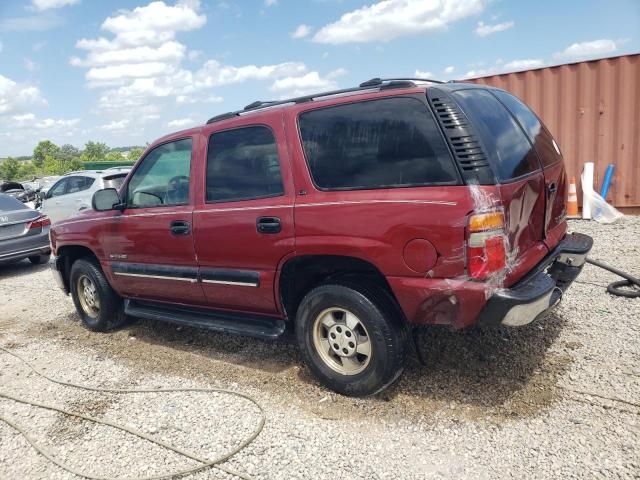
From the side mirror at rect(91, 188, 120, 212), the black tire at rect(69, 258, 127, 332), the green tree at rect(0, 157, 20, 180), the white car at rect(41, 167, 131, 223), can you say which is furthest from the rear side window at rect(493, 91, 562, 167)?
the green tree at rect(0, 157, 20, 180)

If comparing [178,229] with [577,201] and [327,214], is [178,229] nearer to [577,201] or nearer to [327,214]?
[327,214]

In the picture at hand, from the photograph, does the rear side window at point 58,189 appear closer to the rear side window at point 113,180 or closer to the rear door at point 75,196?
the rear door at point 75,196

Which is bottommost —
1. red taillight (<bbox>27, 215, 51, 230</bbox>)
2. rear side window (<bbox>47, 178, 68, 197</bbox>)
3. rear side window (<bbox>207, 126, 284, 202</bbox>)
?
red taillight (<bbox>27, 215, 51, 230</bbox>)

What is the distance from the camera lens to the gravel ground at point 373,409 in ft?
8.96

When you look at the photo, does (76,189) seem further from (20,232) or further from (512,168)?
(512,168)

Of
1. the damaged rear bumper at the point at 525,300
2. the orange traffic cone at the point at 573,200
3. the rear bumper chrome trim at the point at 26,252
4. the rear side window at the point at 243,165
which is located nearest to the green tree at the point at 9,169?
the rear bumper chrome trim at the point at 26,252

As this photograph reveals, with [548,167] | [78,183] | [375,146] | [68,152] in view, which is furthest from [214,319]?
[68,152]

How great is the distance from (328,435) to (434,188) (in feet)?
5.17

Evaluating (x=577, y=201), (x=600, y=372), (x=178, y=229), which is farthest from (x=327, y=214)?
(x=577, y=201)

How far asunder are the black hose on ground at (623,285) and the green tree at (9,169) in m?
44.5

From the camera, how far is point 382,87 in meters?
3.22

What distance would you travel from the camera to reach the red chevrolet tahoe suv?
2.84m

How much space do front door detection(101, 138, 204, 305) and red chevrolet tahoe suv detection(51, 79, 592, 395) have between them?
0.05ft

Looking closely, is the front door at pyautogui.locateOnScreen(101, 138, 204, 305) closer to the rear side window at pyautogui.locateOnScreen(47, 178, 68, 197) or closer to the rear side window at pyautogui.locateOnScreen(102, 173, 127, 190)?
the rear side window at pyautogui.locateOnScreen(102, 173, 127, 190)
